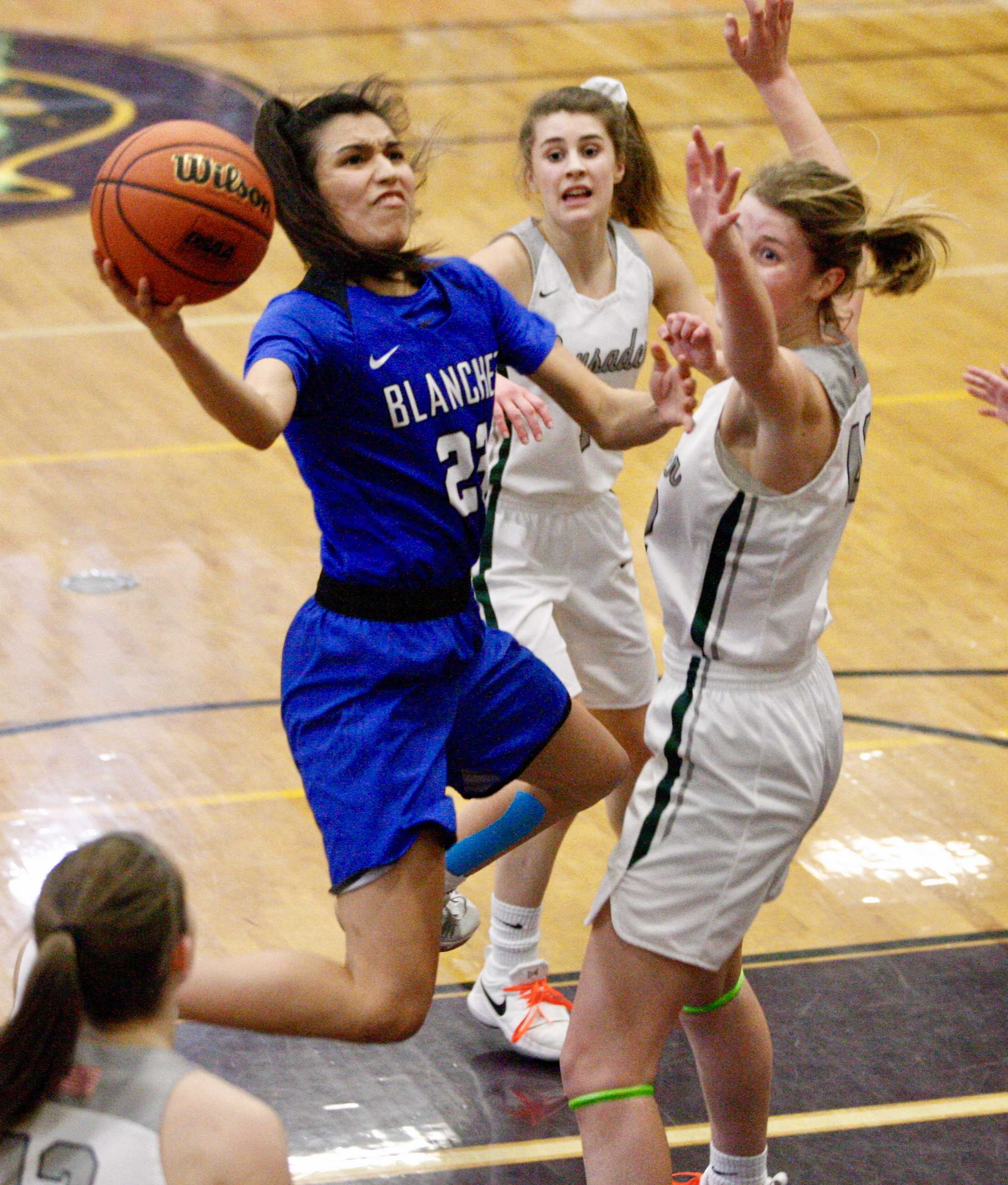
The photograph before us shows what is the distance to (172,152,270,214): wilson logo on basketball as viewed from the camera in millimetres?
3072

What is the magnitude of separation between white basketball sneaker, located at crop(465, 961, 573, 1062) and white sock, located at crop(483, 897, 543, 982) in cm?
2

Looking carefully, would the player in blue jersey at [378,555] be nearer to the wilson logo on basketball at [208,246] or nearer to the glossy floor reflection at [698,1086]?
the wilson logo on basketball at [208,246]

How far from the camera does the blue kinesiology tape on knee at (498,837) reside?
391 centimetres

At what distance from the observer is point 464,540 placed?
344 centimetres

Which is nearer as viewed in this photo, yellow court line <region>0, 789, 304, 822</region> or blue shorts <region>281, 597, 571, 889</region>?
blue shorts <region>281, 597, 571, 889</region>

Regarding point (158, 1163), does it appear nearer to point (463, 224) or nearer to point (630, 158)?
point (630, 158)

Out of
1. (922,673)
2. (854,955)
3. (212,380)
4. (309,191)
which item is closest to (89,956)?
(212,380)

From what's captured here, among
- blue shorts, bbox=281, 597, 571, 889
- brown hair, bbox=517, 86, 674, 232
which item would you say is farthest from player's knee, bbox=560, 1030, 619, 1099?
brown hair, bbox=517, 86, 674, 232

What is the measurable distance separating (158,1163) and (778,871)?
4.59ft

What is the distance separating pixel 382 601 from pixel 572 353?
A: 1100mm

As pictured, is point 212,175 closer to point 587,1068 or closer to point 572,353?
point 572,353

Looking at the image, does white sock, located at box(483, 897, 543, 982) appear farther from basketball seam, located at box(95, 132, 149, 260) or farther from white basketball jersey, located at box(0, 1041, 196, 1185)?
white basketball jersey, located at box(0, 1041, 196, 1185)

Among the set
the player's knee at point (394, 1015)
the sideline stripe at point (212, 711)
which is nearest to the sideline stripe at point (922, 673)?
the sideline stripe at point (212, 711)

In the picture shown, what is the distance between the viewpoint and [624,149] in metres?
4.47
